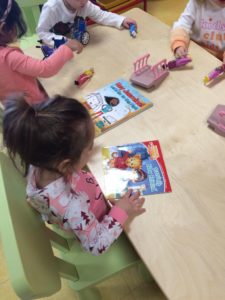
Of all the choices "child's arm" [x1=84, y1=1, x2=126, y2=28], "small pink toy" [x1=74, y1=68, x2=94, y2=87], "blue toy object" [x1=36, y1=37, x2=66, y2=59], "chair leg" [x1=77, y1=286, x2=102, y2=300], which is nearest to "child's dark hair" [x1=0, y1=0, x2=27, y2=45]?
"blue toy object" [x1=36, y1=37, x2=66, y2=59]

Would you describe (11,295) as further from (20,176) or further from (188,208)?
(188,208)

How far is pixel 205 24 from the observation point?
50.2 inches

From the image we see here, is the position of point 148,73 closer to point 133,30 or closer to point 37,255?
point 133,30

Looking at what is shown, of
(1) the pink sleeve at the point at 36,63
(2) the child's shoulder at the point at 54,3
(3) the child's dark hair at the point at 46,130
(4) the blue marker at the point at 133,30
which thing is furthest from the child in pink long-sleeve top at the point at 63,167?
(2) the child's shoulder at the point at 54,3

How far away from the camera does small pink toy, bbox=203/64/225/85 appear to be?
0.98 meters

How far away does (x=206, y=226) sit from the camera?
666 millimetres

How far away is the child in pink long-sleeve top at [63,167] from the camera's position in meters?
0.60

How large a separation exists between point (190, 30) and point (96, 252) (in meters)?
1.02

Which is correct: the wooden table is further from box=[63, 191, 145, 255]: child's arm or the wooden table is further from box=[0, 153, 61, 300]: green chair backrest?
box=[0, 153, 61, 300]: green chair backrest

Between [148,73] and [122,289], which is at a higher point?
[148,73]

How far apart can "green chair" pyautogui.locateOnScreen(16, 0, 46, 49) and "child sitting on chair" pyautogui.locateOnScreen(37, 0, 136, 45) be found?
103mm

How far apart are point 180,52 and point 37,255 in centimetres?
85

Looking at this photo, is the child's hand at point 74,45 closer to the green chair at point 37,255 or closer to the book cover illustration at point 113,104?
the book cover illustration at point 113,104

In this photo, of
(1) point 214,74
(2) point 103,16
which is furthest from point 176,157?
(2) point 103,16
